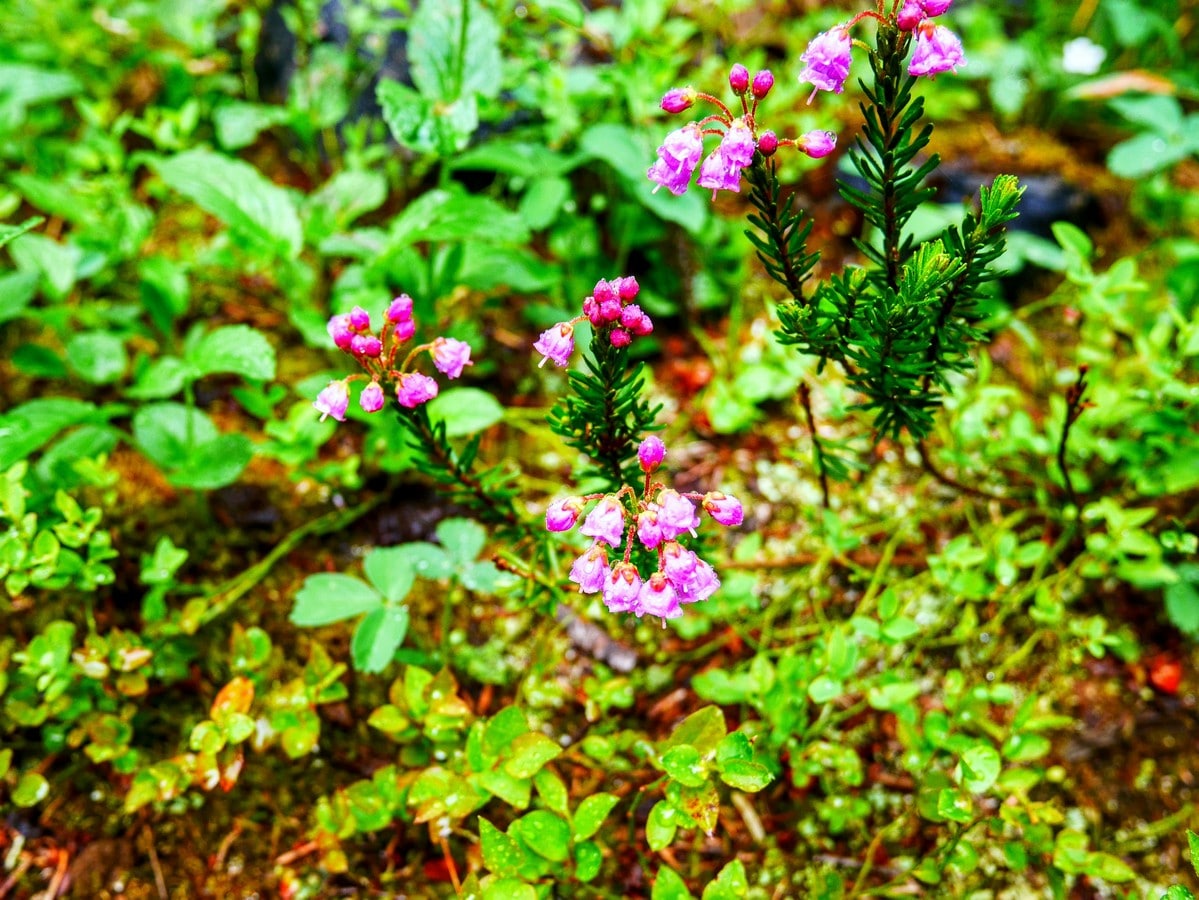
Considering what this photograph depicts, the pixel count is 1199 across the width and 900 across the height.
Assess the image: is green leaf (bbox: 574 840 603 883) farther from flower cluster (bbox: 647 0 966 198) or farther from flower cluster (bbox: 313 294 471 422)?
flower cluster (bbox: 647 0 966 198)

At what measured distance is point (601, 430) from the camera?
175 centimetres

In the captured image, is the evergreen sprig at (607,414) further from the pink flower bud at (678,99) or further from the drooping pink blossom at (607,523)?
the pink flower bud at (678,99)

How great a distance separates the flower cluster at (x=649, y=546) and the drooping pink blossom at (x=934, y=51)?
2.52 feet

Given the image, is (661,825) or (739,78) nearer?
(739,78)

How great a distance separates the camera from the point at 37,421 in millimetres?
2289

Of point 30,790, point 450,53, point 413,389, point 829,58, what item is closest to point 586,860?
point 413,389

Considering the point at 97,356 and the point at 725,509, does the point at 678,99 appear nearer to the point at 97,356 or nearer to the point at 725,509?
the point at 725,509

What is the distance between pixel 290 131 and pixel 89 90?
88cm

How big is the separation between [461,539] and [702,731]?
790 mm

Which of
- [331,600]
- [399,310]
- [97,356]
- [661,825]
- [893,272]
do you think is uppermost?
[893,272]

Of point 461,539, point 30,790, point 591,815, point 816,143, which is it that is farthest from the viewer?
point 461,539

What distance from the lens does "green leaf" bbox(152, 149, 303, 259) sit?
2553 mm

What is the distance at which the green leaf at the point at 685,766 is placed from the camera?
1752 millimetres

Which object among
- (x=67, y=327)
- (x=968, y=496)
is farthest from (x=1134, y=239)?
(x=67, y=327)
